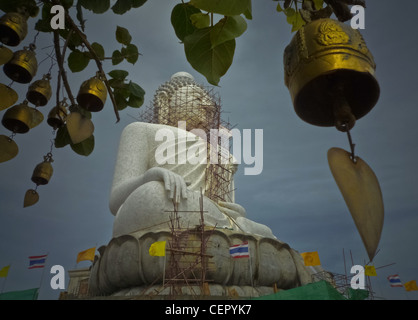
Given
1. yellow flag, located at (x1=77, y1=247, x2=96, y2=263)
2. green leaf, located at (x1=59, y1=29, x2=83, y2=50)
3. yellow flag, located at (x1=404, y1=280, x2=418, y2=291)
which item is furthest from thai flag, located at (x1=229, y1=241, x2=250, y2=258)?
yellow flag, located at (x1=404, y1=280, x2=418, y2=291)

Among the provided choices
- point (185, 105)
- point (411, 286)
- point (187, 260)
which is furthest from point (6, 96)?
point (411, 286)

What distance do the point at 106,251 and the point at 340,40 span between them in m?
5.53

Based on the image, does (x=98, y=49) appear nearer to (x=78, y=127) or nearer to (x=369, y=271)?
(x=78, y=127)

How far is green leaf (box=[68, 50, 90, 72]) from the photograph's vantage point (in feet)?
4.47

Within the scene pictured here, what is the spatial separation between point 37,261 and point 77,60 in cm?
731

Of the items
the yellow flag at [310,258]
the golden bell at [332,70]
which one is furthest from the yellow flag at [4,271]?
the golden bell at [332,70]

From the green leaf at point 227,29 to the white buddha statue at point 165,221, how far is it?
4.93m

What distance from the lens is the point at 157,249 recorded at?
4887mm

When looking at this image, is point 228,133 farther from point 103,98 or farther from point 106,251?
point 103,98

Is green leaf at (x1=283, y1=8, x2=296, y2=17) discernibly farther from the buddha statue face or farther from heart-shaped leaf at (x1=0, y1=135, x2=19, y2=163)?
the buddha statue face

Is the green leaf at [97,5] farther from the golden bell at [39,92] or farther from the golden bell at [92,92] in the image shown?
the golden bell at [39,92]

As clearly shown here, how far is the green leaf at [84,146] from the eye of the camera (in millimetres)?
1396

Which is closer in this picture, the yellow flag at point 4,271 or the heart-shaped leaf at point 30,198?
the heart-shaped leaf at point 30,198

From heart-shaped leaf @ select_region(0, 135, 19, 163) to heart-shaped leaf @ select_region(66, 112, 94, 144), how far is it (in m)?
0.36
